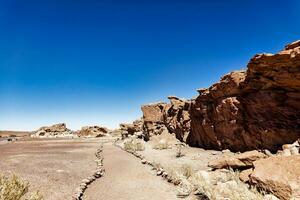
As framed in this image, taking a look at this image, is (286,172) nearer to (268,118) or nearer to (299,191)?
(299,191)

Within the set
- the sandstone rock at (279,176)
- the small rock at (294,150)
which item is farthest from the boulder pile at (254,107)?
the sandstone rock at (279,176)

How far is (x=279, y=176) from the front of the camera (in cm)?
→ 906

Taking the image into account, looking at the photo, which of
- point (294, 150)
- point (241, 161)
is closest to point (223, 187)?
point (241, 161)

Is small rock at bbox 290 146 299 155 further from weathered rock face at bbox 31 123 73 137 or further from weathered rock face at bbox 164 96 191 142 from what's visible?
weathered rock face at bbox 31 123 73 137

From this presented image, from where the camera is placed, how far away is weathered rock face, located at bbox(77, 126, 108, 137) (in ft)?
256

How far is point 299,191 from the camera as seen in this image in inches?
319

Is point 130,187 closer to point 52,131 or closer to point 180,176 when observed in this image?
point 180,176

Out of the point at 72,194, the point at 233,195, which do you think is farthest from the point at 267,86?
the point at 72,194

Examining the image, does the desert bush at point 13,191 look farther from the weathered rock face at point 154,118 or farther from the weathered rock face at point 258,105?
the weathered rock face at point 154,118

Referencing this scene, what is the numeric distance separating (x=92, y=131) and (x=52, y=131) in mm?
18658

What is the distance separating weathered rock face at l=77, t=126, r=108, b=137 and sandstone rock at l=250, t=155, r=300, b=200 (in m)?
69.1

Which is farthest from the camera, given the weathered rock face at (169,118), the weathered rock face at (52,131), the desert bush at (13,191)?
the weathered rock face at (52,131)

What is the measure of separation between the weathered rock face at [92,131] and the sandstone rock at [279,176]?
6908 cm

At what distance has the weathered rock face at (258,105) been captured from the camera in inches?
585
